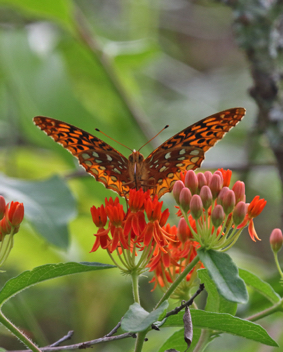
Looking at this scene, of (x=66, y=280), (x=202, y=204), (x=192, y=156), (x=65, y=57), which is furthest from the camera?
(x=65, y=57)

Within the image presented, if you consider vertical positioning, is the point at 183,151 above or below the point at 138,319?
above

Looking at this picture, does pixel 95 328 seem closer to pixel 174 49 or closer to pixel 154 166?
pixel 154 166

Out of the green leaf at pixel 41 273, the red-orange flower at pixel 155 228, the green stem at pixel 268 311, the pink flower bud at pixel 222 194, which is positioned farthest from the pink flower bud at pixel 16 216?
the green stem at pixel 268 311

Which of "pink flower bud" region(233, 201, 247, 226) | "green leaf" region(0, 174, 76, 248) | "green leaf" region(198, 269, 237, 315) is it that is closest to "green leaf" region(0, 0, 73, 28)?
"green leaf" region(0, 174, 76, 248)

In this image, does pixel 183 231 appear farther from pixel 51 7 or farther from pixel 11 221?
pixel 51 7

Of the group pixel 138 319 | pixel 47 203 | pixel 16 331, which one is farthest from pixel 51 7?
pixel 138 319

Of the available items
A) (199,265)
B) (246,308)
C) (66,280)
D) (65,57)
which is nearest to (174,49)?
(65,57)

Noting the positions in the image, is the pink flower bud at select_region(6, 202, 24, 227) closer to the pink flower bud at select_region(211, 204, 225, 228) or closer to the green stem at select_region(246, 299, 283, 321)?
the pink flower bud at select_region(211, 204, 225, 228)

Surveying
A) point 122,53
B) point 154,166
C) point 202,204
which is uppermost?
point 122,53
